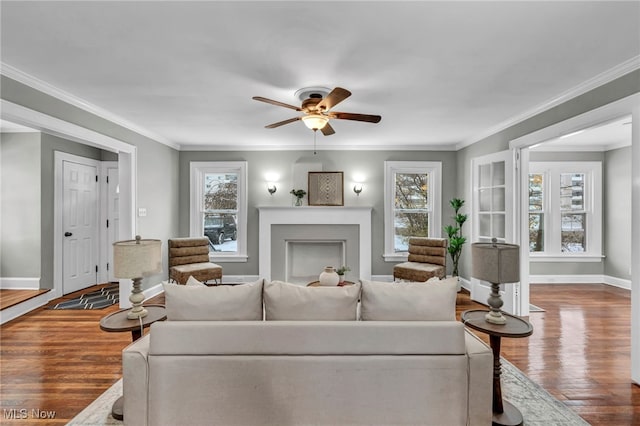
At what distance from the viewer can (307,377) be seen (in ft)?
5.66

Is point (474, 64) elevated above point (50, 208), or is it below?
above

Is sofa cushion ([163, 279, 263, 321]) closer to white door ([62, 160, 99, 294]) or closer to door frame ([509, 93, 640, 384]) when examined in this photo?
door frame ([509, 93, 640, 384])

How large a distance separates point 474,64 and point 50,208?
18.8 ft

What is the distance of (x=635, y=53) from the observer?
240 cm

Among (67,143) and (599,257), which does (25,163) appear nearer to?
(67,143)

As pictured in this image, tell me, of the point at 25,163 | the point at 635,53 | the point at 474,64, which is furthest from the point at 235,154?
the point at 635,53

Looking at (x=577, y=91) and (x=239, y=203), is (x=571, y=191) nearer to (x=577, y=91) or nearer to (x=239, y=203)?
(x=577, y=91)

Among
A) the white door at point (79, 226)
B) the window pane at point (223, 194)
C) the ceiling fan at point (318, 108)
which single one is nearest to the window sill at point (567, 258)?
the ceiling fan at point (318, 108)

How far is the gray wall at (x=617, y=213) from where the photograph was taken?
5508 millimetres

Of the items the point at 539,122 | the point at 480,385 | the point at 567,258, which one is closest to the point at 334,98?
the point at 480,385

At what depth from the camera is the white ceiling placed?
191 centimetres

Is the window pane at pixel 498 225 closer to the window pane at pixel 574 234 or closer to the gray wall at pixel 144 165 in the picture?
the window pane at pixel 574 234

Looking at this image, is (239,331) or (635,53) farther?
(635,53)

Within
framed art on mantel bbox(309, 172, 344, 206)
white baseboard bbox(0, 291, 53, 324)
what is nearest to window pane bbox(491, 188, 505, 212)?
framed art on mantel bbox(309, 172, 344, 206)
